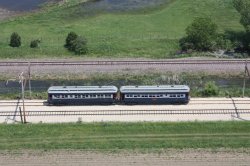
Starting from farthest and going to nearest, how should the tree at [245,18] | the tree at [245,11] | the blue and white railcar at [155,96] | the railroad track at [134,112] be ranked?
the tree at [245,18] < the tree at [245,11] < the blue and white railcar at [155,96] < the railroad track at [134,112]

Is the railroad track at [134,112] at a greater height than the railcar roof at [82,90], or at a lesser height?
lesser

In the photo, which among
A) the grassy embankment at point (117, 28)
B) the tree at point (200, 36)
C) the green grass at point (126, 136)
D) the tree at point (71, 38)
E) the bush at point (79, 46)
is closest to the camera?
the green grass at point (126, 136)

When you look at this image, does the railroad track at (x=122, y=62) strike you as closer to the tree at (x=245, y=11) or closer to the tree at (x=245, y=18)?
the tree at (x=245, y=18)

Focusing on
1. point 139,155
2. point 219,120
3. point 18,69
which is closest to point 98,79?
point 18,69

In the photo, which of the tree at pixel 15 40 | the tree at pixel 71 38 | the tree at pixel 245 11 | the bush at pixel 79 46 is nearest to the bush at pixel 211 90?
the tree at pixel 245 11

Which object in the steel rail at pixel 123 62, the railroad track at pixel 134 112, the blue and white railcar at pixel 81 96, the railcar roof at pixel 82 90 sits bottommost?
the railroad track at pixel 134 112

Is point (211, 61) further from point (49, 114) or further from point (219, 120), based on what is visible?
point (49, 114)

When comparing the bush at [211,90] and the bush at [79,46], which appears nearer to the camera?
the bush at [211,90]

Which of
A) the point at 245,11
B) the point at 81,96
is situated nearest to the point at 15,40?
the point at 81,96
